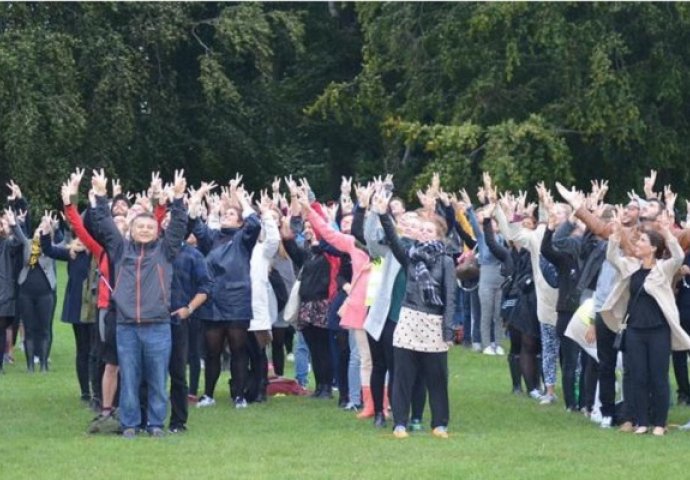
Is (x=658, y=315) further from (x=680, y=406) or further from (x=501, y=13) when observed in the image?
(x=501, y=13)

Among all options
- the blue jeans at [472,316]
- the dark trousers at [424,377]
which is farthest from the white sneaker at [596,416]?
the blue jeans at [472,316]

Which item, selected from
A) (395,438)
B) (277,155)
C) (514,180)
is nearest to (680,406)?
(395,438)

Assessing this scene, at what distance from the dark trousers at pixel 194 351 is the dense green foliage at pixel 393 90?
66.7 feet

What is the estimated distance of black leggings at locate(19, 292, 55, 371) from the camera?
2181 centimetres

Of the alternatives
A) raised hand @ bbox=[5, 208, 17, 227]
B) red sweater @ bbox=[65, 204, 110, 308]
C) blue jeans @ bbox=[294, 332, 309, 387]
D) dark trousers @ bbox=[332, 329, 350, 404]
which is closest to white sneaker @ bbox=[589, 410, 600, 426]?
dark trousers @ bbox=[332, 329, 350, 404]

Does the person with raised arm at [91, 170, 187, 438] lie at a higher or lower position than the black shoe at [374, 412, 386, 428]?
higher

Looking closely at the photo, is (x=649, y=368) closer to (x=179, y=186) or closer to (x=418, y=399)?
(x=418, y=399)

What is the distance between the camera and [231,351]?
17.3 metres

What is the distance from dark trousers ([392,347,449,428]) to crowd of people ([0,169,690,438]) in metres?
Result: 0.02

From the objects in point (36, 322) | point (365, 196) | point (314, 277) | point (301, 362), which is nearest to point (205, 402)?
point (314, 277)

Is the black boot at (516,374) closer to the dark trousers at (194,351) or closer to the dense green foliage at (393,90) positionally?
the dark trousers at (194,351)

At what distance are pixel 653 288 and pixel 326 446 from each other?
3.14m

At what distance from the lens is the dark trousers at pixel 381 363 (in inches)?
590

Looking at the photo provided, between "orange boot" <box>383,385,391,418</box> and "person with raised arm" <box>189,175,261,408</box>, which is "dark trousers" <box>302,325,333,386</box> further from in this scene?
"orange boot" <box>383,385,391,418</box>
